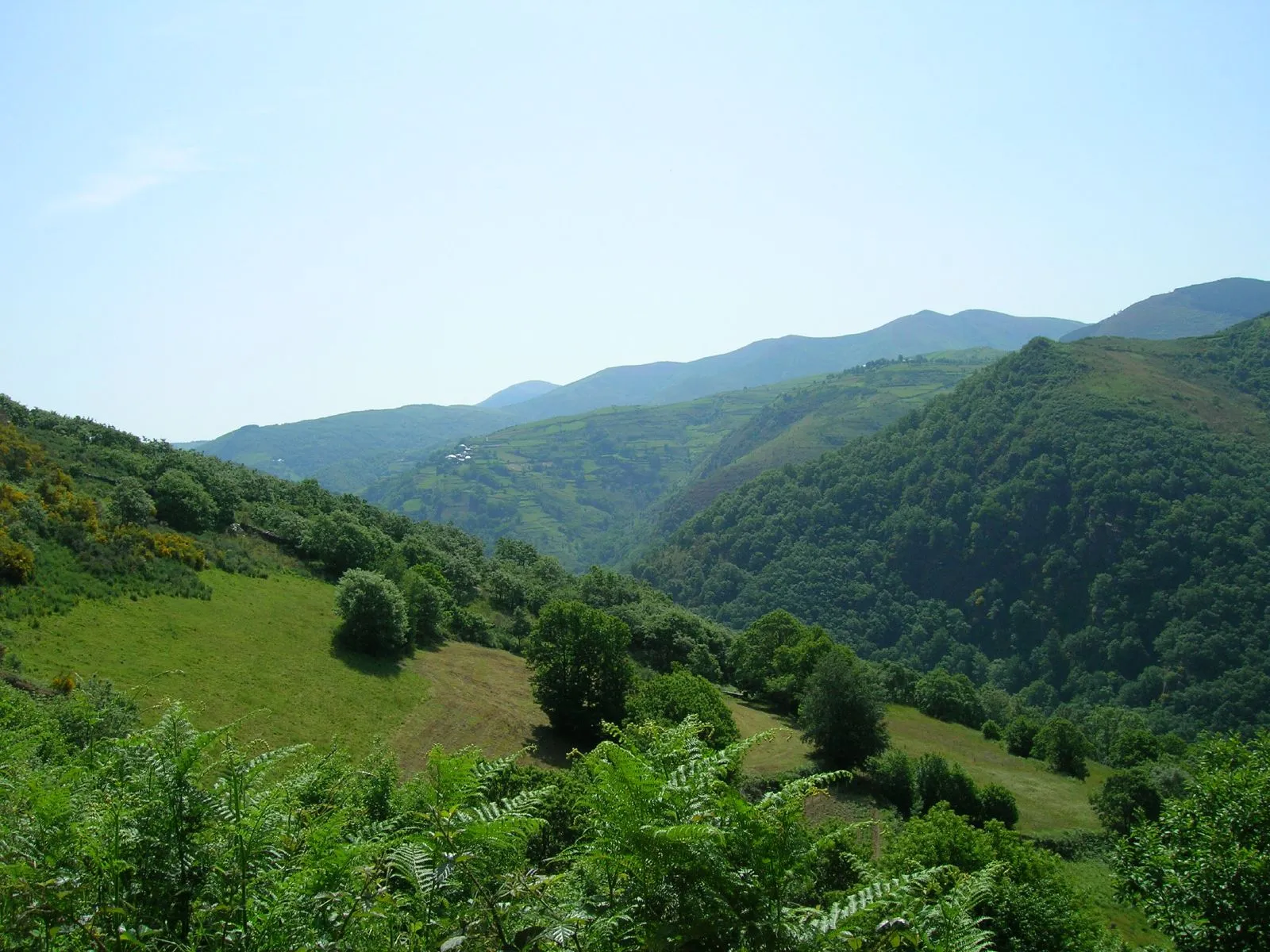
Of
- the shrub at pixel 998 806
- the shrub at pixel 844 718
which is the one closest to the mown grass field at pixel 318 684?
the shrub at pixel 998 806

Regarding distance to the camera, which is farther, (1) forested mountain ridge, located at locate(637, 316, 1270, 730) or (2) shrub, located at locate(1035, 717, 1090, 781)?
(1) forested mountain ridge, located at locate(637, 316, 1270, 730)

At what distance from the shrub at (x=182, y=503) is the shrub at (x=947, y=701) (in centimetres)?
6024

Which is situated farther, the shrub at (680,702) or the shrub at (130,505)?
the shrub at (130,505)

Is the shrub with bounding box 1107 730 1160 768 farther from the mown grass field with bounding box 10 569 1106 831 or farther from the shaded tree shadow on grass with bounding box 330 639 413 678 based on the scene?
the shaded tree shadow on grass with bounding box 330 639 413 678

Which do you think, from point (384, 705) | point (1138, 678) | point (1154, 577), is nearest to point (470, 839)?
point (384, 705)

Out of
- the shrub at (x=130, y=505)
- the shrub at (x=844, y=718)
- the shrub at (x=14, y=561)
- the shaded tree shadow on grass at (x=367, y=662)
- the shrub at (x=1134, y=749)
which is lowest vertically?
the shrub at (x=1134, y=749)

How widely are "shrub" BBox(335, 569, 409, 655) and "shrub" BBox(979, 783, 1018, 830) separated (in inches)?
1335

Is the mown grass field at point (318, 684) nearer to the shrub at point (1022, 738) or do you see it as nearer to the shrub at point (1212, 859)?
the shrub at point (1022, 738)

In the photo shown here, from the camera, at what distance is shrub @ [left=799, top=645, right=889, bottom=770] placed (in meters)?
45.3

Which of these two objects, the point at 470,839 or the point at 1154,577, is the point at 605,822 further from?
the point at 1154,577

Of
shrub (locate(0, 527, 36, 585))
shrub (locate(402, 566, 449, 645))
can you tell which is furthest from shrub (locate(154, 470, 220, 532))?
shrub (locate(0, 527, 36, 585))

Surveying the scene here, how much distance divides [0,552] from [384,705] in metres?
18.1

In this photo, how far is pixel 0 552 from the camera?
3316 centimetres

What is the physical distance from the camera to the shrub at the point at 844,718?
1784 inches
